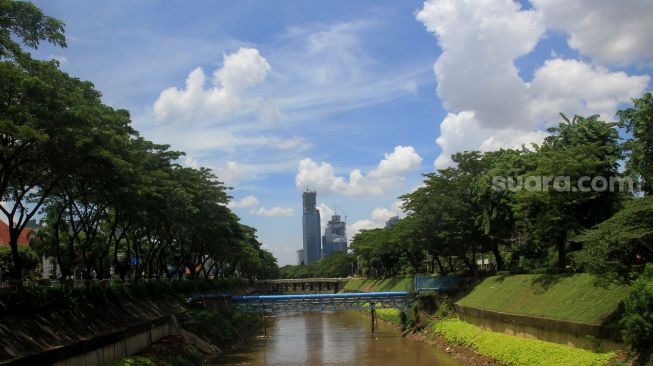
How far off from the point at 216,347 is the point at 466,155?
3015 centimetres

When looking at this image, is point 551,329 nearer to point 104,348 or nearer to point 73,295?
point 104,348

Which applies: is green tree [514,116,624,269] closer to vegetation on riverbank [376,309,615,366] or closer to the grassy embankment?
the grassy embankment

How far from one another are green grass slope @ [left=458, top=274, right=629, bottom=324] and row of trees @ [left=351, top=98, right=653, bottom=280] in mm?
1801

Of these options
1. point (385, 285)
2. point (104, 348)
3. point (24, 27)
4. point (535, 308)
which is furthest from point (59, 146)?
point (385, 285)

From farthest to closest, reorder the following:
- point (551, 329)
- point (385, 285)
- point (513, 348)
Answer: point (385, 285) < point (513, 348) < point (551, 329)

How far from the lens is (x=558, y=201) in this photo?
37.5 m

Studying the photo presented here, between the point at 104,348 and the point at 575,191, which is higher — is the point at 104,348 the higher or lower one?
the lower one

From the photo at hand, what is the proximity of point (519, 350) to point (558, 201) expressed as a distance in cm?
994

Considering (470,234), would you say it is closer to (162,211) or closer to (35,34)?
(162,211)

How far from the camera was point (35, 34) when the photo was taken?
76.7 ft

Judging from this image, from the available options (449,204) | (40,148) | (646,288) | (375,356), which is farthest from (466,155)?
(40,148)

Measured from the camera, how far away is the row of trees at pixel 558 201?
2600 cm

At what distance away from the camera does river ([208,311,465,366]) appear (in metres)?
43.7

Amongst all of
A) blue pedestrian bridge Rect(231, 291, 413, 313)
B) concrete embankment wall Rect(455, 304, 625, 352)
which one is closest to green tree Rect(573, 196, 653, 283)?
concrete embankment wall Rect(455, 304, 625, 352)
